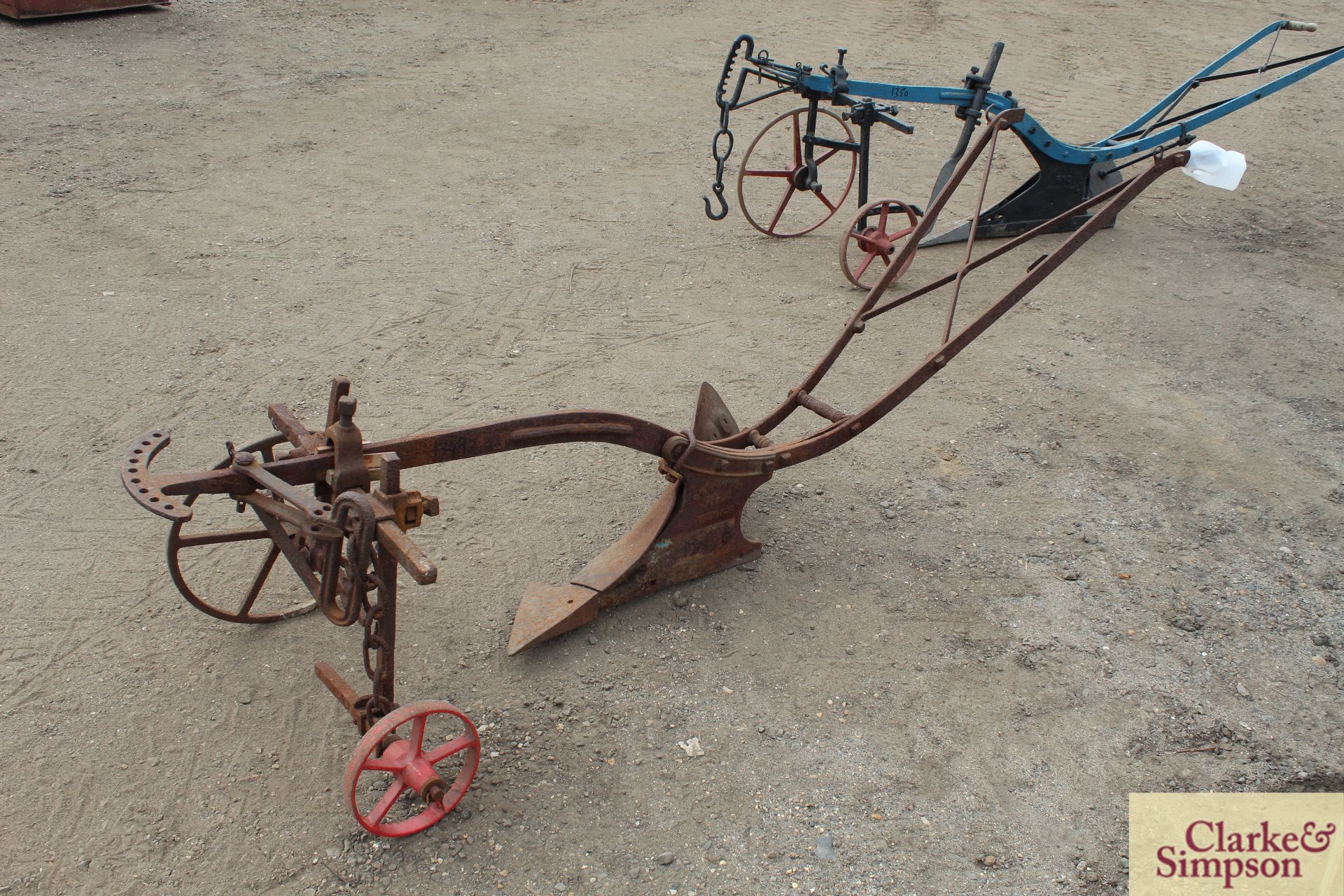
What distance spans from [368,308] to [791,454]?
2656 mm

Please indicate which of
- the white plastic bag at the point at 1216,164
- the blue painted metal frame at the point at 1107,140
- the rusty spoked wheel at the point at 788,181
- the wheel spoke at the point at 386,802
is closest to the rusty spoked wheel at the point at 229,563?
the wheel spoke at the point at 386,802

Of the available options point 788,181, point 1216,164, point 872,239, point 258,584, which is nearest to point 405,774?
point 258,584

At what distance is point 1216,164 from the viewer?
3584 millimetres

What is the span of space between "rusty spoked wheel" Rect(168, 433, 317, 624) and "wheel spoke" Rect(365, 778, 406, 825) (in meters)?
0.65

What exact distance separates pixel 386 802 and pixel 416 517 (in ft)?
2.34

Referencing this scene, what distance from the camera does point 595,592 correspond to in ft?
10.9

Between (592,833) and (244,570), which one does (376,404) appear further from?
(592,833)

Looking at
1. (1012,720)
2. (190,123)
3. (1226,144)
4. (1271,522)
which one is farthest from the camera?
(1226,144)

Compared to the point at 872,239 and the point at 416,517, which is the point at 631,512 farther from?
the point at 872,239

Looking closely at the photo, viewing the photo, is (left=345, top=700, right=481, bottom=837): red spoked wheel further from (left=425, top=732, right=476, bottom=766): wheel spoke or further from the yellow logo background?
the yellow logo background

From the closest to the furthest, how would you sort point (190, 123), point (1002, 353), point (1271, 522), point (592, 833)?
point (592, 833), point (1271, 522), point (1002, 353), point (190, 123)

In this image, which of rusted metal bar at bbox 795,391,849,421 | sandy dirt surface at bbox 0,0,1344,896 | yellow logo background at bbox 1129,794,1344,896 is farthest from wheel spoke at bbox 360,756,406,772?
yellow logo background at bbox 1129,794,1344,896

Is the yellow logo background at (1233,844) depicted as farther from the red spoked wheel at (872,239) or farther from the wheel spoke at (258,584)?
the red spoked wheel at (872,239)

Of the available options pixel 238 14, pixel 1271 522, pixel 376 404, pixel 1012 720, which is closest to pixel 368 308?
pixel 376 404
